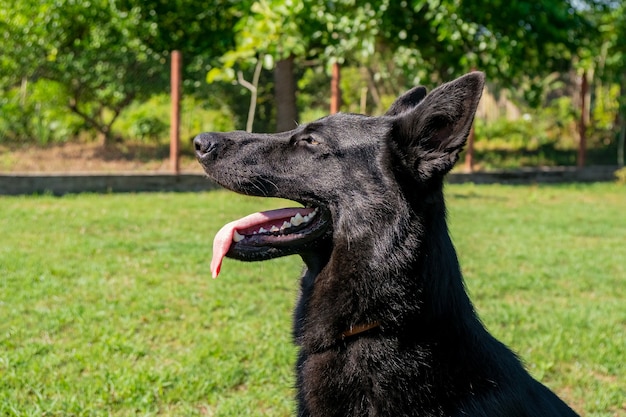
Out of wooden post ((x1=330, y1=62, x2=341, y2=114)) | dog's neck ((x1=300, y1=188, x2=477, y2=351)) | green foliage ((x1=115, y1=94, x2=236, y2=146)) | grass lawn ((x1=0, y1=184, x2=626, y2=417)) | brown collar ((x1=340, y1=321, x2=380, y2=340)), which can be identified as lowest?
grass lawn ((x1=0, y1=184, x2=626, y2=417))

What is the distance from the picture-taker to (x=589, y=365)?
4305 mm

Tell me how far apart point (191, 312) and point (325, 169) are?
8.43 feet

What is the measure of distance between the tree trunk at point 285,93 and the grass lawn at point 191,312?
4.58 meters

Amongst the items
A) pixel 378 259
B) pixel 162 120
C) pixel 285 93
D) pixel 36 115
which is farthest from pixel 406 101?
pixel 162 120

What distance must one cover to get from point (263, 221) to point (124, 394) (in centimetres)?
145

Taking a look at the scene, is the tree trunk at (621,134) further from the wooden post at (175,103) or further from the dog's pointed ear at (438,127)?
the dog's pointed ear at (438,127)

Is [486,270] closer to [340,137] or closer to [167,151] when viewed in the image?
[340,137]

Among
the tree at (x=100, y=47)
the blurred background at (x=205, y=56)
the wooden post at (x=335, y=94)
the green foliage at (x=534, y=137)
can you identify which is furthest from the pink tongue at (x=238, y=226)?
the green foliage at (x=534, y=137)

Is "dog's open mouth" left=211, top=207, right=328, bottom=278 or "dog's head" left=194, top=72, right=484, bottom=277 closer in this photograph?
"dog's head" left=194, top=72, right=484, bottom=277

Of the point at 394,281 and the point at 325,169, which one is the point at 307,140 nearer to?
the point at 325,169

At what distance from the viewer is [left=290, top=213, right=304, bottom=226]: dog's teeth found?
2777 millimetres

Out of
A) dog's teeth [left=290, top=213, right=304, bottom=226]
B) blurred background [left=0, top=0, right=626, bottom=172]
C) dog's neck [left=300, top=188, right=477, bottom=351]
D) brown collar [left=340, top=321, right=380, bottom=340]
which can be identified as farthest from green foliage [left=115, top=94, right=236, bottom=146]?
brown collar [left=340, top=321, right=380, bottom=340]

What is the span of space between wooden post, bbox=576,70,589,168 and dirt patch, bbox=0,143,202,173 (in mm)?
9067

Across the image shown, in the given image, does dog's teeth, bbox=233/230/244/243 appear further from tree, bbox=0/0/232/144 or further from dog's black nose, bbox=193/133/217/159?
tree, bbox=0/0/232/144
